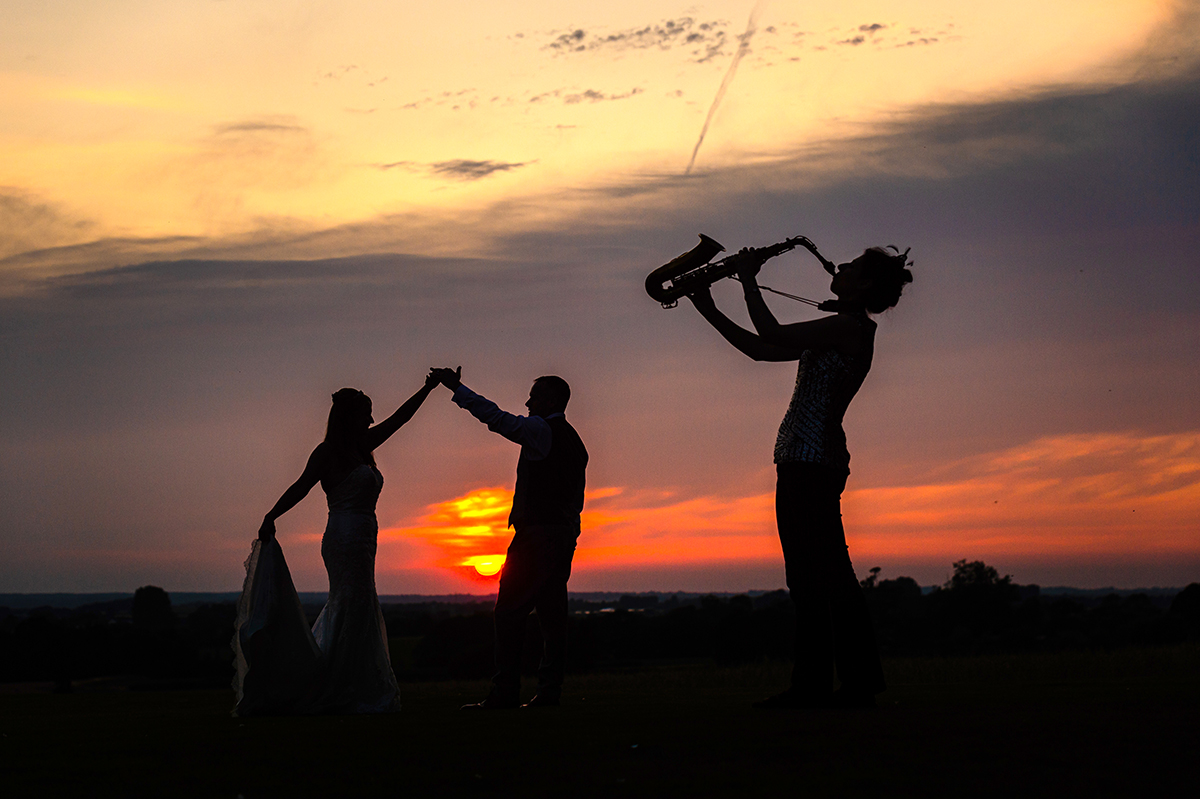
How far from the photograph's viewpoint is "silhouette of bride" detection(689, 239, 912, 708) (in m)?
6.70

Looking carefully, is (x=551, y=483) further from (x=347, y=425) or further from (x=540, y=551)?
(x=347, y=425)

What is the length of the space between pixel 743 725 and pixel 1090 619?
263 feet

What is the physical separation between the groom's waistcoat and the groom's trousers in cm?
8

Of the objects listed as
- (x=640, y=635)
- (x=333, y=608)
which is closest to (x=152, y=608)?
(x=640, y=635)

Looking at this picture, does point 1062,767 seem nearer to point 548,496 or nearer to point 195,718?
point 548,496

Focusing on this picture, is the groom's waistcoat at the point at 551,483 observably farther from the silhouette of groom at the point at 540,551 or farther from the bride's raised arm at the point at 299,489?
the bride's raised arm at the point at 299,489

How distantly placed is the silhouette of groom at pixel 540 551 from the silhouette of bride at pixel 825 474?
2022 mm

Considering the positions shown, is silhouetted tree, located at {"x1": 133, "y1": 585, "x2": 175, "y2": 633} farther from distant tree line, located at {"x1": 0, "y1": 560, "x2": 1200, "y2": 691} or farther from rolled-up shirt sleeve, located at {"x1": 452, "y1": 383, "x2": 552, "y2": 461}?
rolled-up shirt sleeve, located at {"x1": 452, "y1": 383, "x2": 552, "y2": 461}

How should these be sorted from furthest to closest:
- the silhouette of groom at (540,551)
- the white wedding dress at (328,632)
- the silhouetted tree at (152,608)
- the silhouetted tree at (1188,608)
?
the silhouetted tree at (152,608) < the silhouetted tree at (1188,608) < the white wedding dress at (328,632) < the silhouette of groom at (540,551)

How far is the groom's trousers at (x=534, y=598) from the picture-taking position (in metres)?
8.41

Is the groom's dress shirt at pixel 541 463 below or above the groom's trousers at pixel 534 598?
above

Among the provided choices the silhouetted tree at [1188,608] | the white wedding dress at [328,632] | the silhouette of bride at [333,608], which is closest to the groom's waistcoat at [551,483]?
the silhouette of bride at [333,608]

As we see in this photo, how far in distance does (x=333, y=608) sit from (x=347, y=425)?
1.47 meters

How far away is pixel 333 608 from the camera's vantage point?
30.2 ft
